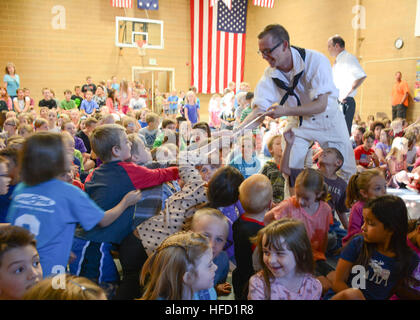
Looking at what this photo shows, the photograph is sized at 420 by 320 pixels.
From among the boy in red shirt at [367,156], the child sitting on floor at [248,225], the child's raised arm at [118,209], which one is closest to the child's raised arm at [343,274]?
the child sitting on floor at [248,225]

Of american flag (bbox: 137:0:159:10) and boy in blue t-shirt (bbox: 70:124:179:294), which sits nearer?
boy in blue t-shirt (bbox: 70:124:179:294)

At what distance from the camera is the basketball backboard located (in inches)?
554

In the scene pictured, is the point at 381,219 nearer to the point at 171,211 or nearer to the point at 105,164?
the point at 171,211

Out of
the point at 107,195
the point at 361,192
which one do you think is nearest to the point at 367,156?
the point at 361,192

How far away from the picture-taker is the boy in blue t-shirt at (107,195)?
2260 millimetres

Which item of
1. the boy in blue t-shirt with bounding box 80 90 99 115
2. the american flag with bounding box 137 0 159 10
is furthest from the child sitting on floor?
the american flag with bounding box 137 0 159 10

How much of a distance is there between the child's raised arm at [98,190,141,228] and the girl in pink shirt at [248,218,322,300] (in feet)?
2.73

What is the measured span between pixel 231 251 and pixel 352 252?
0.94 metres

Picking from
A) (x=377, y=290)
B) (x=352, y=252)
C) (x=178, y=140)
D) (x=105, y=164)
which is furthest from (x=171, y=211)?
(x=178, y=140)

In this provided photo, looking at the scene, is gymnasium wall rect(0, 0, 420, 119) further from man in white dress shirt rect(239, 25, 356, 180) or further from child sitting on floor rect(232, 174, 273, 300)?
child sitting on floor rect(232, 174, 273, 300)

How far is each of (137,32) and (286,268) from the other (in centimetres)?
1420

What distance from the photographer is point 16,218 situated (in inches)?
72.0

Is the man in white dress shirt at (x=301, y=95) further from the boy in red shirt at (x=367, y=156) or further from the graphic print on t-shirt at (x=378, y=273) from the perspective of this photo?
the boy in red shirt at (x=367, y=156)

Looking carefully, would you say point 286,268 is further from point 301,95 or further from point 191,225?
point 301,95
